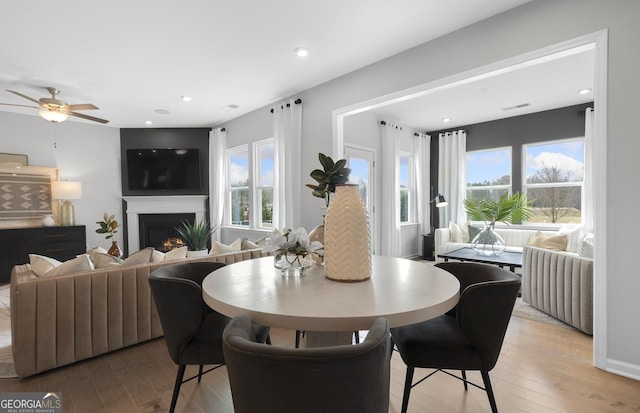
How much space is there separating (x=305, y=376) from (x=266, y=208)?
15.4ft

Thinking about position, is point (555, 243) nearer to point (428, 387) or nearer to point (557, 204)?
point (557, 204)

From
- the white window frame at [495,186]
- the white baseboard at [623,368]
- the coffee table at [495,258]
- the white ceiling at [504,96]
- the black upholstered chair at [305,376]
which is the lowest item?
the white baseboard at [623,368]

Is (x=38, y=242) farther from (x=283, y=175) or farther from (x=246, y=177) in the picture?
(x=283, y=175)

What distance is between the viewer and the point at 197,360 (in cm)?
136

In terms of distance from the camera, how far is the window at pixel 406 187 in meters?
6.16

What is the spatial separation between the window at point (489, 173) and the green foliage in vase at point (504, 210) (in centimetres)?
43

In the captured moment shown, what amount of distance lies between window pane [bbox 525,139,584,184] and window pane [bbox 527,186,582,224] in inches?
6.4

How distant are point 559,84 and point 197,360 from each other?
495 cm

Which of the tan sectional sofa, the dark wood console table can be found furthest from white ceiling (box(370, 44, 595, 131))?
the dark wood console table

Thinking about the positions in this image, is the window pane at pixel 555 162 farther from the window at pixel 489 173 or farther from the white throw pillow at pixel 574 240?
the white throw pillow at pixel 574 240

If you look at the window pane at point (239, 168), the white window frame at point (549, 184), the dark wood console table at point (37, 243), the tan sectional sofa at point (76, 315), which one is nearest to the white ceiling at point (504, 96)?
the white window frame at point (549, 184)

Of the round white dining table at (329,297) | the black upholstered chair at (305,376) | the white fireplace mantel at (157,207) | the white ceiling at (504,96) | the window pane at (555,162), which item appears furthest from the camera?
the white fireplace mantel at (157,207)

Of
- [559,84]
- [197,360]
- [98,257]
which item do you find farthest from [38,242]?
[559,84]

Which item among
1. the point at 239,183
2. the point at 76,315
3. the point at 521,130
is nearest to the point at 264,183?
the point at 239,183
